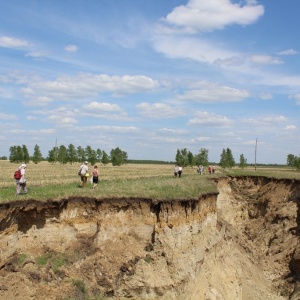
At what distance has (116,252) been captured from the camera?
18.9 meters

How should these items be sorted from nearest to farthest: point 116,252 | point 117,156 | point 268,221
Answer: point 116,252 → point 268,221 → point 117,156

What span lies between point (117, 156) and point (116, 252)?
326 ft

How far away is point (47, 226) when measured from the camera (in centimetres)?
1788

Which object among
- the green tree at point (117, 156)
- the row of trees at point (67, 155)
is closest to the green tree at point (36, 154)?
the row of trees at point (67, 155)

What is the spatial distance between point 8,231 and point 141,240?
260 inches

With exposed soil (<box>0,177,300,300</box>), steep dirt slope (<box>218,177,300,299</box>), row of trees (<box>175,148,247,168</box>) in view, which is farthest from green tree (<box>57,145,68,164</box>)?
exposed soil (<box>0,177,300,300</box>)

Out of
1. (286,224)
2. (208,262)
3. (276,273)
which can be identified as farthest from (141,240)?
(286,224)

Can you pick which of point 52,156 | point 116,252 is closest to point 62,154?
point 52,156

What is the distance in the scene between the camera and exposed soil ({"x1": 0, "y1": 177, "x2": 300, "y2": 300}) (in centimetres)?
1645

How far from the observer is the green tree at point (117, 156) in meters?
114

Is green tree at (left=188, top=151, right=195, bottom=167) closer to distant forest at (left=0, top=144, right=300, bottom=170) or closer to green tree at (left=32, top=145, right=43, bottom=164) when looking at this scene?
distant forest at (left=0, top=144, right=300, bottom=170)

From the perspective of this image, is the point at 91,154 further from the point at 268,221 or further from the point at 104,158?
the point at 268,221

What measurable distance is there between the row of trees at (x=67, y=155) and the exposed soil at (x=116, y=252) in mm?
84586

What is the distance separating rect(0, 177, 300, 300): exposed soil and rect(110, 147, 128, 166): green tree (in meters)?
87.1
